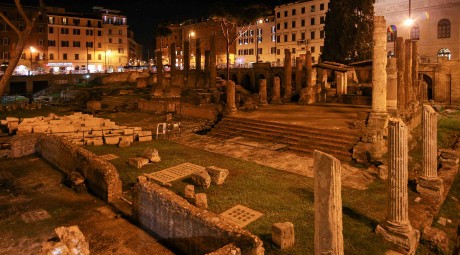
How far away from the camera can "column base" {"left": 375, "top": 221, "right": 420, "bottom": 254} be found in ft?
26.0

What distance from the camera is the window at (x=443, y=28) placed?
4334 cm

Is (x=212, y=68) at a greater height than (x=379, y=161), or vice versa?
(x=212, y=68)

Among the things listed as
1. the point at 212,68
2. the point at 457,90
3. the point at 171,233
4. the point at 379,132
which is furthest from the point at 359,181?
the point at 457,90

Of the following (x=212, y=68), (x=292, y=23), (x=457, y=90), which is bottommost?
(x=457, y=90)

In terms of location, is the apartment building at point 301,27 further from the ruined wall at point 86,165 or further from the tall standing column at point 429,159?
the ruined wall at point 86,165

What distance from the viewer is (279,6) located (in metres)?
68.2

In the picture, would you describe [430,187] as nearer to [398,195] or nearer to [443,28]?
[398,195]

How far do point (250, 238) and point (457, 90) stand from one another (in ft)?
130

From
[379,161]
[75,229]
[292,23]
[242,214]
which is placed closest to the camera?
[75,229]

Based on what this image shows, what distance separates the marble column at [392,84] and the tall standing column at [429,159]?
6036 mm

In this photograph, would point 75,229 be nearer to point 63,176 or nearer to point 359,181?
point 63,176

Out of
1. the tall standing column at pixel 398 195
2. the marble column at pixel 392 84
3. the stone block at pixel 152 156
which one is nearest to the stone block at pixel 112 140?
the stone block at pixel 152 156

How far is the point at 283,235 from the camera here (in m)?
7.76

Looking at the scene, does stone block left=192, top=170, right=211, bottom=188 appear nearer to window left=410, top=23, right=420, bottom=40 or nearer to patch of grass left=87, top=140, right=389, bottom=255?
patch of grass left=87, top=140, right=389, bottom=255
